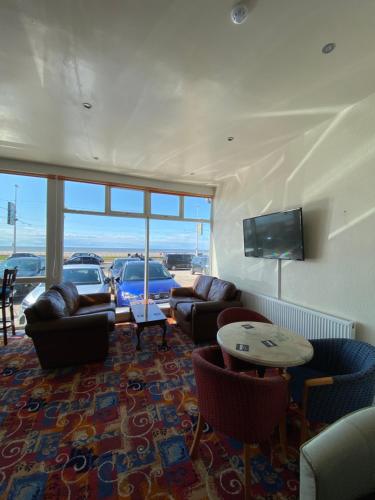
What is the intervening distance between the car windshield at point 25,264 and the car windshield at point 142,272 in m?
1.67

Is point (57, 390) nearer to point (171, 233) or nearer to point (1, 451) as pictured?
point (1, 451)

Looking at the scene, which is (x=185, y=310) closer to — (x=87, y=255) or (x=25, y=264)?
(x=87, y=255)

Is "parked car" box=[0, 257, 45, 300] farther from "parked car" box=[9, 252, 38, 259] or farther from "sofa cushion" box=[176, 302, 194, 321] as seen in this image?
"sofa cushion" box=[176, 302, 194, 321]

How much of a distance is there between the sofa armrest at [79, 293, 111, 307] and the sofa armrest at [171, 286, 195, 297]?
1319mm

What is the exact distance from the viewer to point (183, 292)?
4668 mm

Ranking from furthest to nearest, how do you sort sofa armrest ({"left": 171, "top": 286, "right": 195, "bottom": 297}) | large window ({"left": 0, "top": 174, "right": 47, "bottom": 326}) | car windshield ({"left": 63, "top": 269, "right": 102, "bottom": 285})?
1. sofa armrest ({"left": 171, "top": 286, "right": 195, "bottom": 297})
2. car windshield ({"left": 63, "top": 269, "right": 102, "bottom": 285})
3. large window ({"left": 0, "top": 174, "right": 47, "bottom": 326})

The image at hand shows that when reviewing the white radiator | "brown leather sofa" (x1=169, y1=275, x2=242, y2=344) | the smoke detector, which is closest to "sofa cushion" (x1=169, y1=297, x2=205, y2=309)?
"brown leather sofa" (x1=169, y1=275, x2=242, y2=344)

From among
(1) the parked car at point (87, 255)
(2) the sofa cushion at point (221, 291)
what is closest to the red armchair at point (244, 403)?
(2) the sofa cushion at point (221, 291)

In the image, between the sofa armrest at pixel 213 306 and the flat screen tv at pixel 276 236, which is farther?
the sofa armrest at pixel 213 306

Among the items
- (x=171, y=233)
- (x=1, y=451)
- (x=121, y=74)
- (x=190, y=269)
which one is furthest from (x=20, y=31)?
(x=190, y=269)

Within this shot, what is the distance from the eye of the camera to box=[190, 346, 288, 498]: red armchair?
1302 millimetres

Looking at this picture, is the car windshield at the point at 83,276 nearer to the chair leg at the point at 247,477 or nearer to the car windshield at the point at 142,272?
the car windshield at the point at 142,272

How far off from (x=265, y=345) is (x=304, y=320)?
140 centimetres

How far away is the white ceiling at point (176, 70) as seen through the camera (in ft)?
4.62
